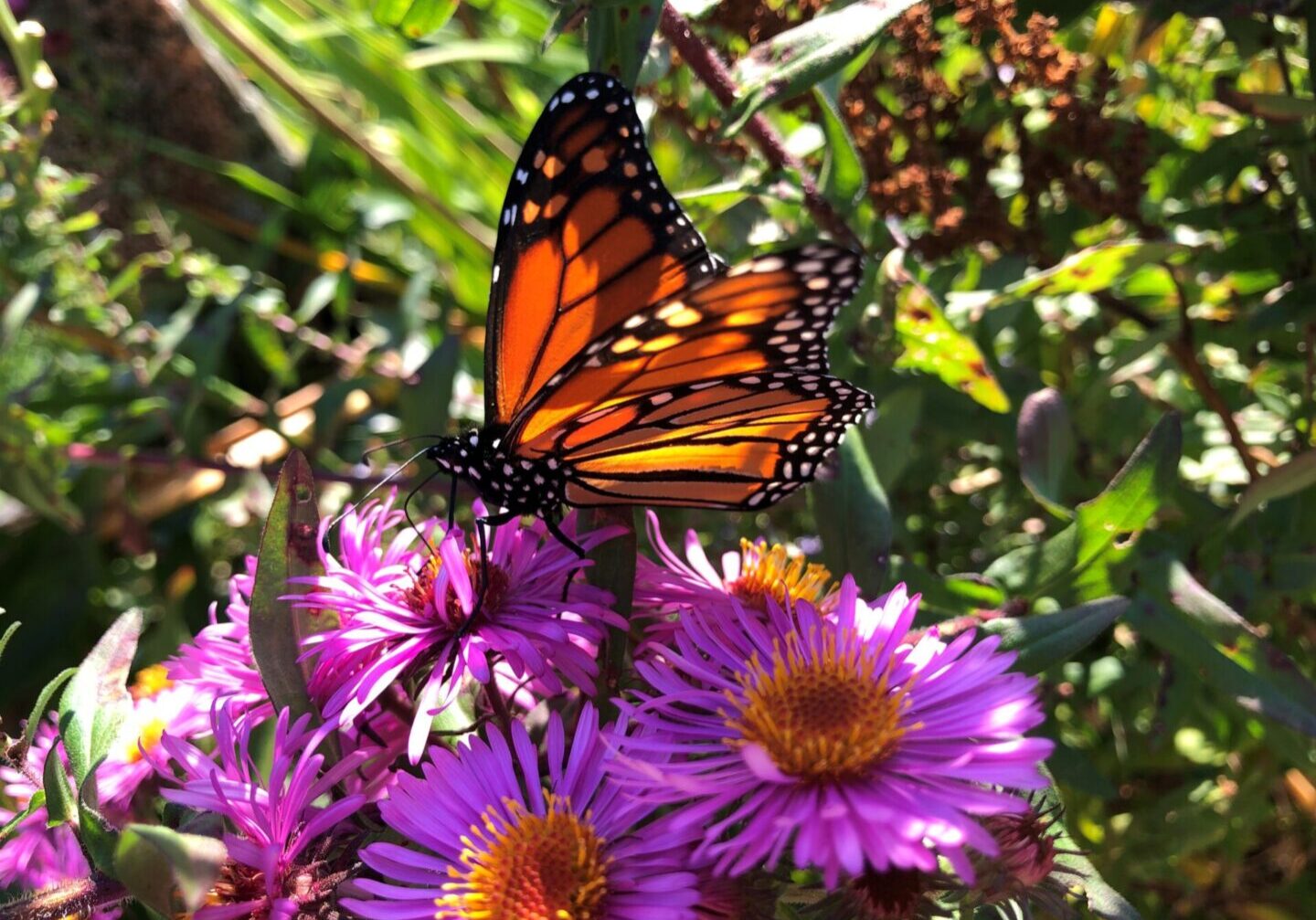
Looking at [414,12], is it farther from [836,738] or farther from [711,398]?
[836,738]

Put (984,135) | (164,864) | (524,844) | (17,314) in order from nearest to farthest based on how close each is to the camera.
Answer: (164,864), (524,844), (984,135), (17,314)

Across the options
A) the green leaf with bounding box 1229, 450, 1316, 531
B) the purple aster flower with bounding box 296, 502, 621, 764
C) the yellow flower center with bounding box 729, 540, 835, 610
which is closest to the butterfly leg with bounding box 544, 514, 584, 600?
the purple aster flower with bounding box 296, 502, 621, 764

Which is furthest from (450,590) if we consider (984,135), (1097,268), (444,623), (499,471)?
(984,135)

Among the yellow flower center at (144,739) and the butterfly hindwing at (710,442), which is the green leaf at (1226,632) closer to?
the butterfly hindwing at (710,442)

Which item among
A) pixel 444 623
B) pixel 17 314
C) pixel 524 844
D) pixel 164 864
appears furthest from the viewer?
pixel 17 314

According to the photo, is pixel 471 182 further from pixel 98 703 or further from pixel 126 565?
pixel 98 703

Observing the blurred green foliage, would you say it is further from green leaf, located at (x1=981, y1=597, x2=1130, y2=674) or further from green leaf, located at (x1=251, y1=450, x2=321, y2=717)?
green leaf, located at (x1=251, y1=450, x2=321, y2=717)
